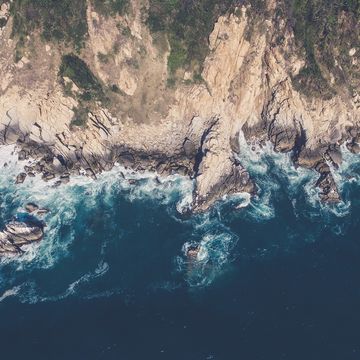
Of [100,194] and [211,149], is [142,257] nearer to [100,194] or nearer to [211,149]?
[100,194]

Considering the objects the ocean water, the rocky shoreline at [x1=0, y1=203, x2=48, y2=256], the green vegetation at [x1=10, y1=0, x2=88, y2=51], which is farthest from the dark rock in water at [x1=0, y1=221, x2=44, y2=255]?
the green vegetation at [x1=10, y1=0, x2=88, y2=51]

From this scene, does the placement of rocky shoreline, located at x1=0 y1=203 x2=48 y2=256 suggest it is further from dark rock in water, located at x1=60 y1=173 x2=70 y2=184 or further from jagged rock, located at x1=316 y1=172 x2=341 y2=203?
jagged rock, located at x1=316 y1=172 x2=341 y2=203

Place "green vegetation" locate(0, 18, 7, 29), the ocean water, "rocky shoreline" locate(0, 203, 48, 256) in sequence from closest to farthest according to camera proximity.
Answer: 1. the ocean water
2. "rocky shoreline" locate(0, 203, 48, 256)
3. "green vegetation" locate(0, 18, 7, 29)

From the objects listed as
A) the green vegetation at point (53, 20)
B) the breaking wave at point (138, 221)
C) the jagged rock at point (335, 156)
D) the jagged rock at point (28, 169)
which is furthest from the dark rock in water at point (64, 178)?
the jagged rock at point (335, 156)

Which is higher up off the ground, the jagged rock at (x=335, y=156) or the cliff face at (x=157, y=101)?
the cliff face at (x=157, y=101)

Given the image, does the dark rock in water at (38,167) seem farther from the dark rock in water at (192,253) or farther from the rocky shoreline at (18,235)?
the dark rock in water at (192,253)
